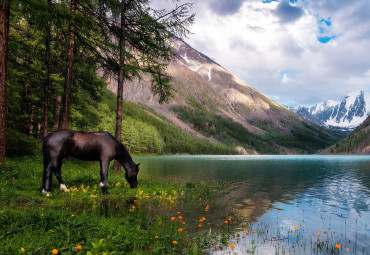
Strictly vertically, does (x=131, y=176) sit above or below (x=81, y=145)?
below

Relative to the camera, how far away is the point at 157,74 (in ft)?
62.5

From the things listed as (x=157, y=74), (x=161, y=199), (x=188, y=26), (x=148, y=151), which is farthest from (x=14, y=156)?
(x=148, y=151)

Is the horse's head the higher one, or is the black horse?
the black horse

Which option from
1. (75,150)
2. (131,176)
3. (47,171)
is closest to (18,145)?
(47,171)

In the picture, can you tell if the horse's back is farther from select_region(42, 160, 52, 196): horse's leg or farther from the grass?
the grass

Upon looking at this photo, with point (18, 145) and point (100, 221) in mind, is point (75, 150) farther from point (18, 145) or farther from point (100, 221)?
point (18, 145)

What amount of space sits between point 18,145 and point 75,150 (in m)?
11.5

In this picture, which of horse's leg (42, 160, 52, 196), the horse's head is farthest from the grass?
the horse's head

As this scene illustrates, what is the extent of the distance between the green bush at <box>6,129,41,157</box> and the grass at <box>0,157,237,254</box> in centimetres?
610

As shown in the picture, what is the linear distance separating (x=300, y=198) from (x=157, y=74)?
44.0ft

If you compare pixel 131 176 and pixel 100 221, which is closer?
pixel 100 221

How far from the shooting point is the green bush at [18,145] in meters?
18.5

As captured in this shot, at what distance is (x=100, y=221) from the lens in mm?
6652

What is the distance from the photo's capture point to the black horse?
1065 cm
